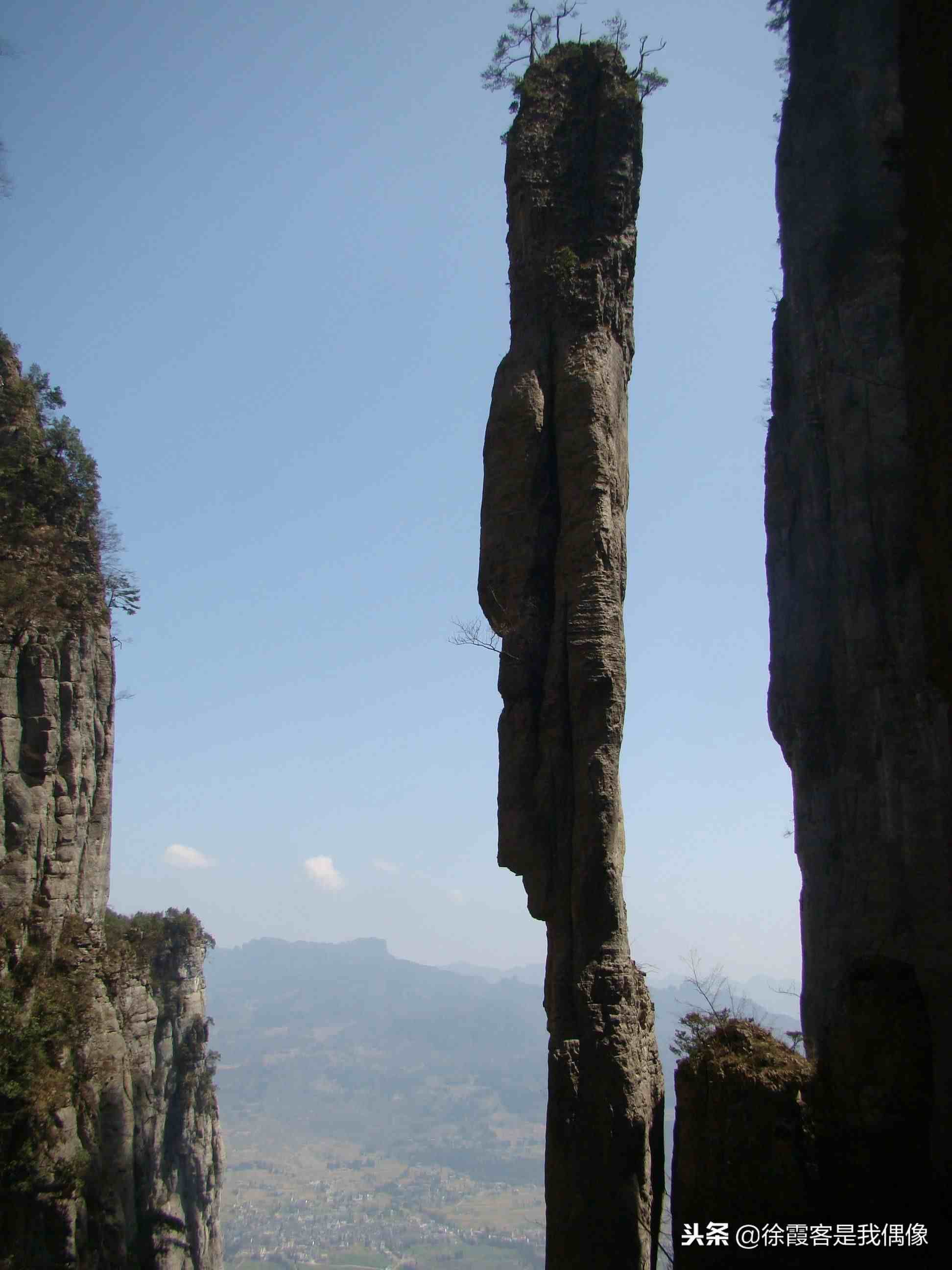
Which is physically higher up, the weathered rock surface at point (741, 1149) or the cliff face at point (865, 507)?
the cliff face at point (865, 507)

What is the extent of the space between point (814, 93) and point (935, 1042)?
18994 mm

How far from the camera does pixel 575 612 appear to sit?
1633 centimetres

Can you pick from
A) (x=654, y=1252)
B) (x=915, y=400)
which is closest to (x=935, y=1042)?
(x=654, y=1252)

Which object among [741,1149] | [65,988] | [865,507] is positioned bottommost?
[741,1149]

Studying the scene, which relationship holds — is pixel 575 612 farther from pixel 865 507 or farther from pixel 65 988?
pixel 65 988

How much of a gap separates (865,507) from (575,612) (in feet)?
22.4

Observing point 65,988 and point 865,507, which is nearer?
point 865,507

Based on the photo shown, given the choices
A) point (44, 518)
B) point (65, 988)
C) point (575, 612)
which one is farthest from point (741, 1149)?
point (44, 518)

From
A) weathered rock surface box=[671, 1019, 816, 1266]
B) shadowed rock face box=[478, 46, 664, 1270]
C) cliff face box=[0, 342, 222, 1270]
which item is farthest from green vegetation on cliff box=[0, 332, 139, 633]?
weathered rock surface box=[671, 1019, 816, 1266]

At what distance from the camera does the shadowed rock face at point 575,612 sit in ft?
45.8

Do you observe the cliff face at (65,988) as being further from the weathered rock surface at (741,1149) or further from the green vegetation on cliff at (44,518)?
the weathered rock surface at (741,1149)

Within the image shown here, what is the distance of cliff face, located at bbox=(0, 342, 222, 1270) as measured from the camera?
19422mm

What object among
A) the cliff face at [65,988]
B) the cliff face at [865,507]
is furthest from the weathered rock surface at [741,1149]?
the cliff face at [65,988]

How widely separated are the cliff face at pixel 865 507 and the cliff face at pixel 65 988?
542 inches
